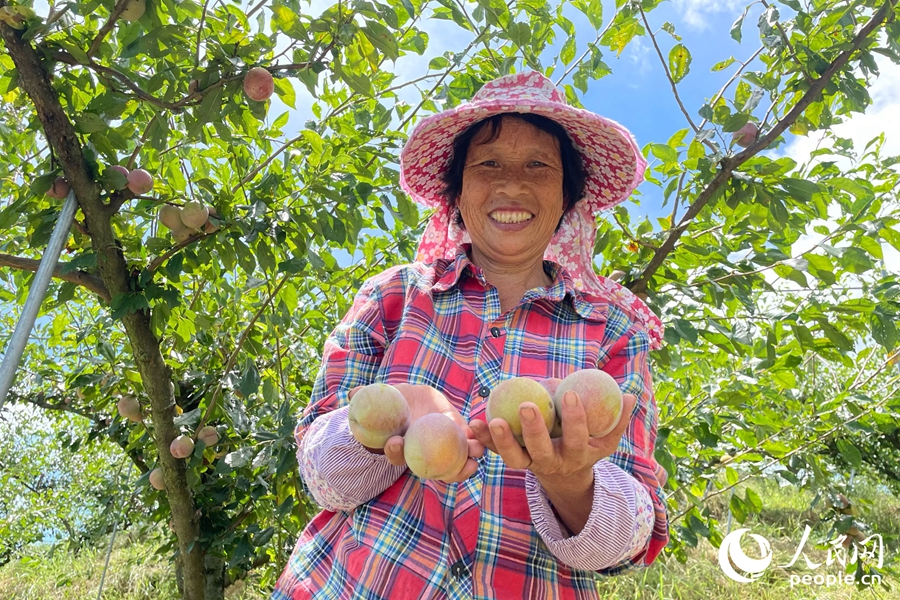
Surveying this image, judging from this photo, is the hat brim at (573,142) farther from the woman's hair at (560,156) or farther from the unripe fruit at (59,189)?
the unripe fruit at (59,189)

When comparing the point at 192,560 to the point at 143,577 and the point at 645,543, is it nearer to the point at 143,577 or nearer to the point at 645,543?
the point at 645,543

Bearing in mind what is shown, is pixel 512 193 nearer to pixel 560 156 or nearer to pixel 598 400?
pixel 560 156

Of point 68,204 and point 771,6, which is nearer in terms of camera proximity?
point 68,204

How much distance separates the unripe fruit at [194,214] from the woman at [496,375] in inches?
28.8

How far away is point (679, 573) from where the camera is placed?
4.58 meters

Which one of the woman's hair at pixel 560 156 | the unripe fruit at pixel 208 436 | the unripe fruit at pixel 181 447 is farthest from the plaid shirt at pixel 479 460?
the unripe fruit at pixel 208 436

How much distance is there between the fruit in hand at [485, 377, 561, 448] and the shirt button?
0.90ft

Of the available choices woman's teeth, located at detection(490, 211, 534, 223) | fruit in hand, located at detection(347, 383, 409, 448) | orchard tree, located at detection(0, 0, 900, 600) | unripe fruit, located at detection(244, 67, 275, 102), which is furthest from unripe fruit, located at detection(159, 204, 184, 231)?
fruit in hand, located at detection(347, 383, 409, 448)

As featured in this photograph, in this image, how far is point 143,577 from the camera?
5504 millimetres

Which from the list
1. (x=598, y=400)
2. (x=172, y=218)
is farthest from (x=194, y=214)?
(x=598, y=400)

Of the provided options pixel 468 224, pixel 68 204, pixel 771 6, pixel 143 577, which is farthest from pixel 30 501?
pixel 771 6

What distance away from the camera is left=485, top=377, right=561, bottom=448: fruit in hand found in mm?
885

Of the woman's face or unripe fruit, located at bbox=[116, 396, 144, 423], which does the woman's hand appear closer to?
the woman's face

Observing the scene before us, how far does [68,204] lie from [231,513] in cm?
187
